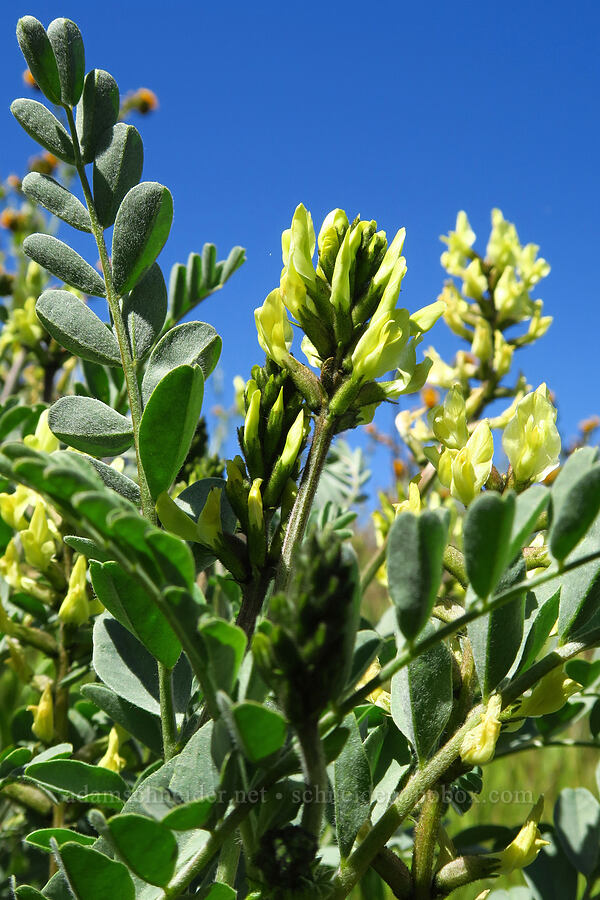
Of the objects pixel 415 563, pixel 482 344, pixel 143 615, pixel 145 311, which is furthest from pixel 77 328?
pixel 482 344

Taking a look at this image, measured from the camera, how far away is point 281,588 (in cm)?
58

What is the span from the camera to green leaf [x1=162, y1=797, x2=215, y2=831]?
1.44 feet

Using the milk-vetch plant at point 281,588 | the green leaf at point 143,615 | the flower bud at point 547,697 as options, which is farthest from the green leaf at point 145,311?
the flower bud at point 547,697

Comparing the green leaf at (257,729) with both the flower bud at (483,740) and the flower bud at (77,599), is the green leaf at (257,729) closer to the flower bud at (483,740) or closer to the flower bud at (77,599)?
the flower bud at (483,740)

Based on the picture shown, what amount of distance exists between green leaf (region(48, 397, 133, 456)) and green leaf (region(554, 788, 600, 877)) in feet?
2.03

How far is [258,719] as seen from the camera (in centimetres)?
41

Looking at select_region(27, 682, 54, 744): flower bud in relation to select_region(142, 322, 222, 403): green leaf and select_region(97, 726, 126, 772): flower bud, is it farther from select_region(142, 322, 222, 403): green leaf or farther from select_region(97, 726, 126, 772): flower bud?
select_region(142, 322, 222, 403): green leaf

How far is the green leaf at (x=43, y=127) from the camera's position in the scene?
72 cm

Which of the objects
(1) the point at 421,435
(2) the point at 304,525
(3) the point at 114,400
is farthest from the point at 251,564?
(1) the point at 421,435

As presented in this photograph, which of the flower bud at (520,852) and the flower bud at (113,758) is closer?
the flower bud at (520,852)

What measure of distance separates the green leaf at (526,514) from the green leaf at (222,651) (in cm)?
17

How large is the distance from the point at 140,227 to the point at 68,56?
177 millimetres

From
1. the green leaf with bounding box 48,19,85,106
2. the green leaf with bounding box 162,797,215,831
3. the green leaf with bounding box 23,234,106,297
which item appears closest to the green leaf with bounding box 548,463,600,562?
the green leaf with bounding box 162,797,215,831

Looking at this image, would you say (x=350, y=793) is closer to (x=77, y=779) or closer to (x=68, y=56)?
(x=77, y=779)
